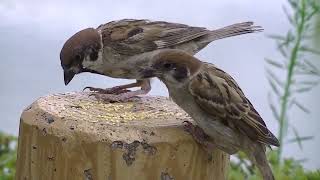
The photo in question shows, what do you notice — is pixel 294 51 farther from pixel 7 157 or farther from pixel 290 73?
pixel 7 157

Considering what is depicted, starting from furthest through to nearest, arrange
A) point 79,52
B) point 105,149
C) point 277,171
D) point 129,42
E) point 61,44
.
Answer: point 61,44 < point 129,42 < point 79,52 < point 277,171 < point 105,149

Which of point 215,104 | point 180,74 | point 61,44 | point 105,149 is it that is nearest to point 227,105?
point 215,104

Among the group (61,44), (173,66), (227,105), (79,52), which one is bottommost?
(61,44)

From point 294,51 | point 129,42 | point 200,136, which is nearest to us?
point 200,136

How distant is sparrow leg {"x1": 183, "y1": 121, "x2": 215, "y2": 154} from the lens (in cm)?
230

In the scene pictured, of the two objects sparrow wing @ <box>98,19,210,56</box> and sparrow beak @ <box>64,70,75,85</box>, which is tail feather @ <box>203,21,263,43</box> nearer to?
sparrow wing @ <box>98,19,210,56</box>

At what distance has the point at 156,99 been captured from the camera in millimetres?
2764

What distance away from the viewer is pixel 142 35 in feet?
12.5

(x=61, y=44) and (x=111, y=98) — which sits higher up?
(x=111, y=98)

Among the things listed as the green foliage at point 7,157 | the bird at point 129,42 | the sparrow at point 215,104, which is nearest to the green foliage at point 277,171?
the sparrow at point 215,104

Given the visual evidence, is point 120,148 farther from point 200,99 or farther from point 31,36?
point 31,36

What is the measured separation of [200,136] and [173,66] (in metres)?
0.29

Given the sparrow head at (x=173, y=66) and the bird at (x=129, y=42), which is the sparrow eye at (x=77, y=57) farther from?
the sparrow head at (x=173, y=66)

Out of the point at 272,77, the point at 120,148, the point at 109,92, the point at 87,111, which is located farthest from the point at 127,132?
the point at 272,77
